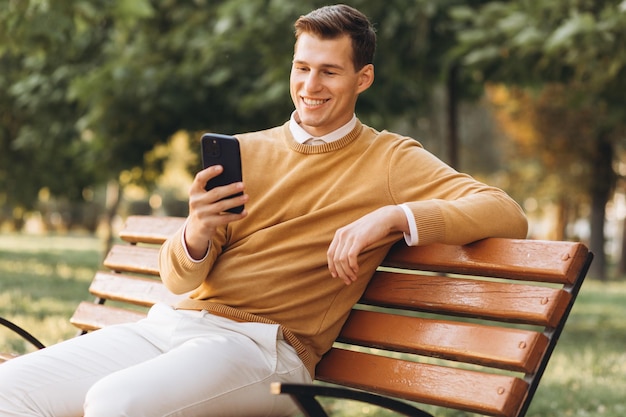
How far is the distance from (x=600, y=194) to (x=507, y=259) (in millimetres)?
18995

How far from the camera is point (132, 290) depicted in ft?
14.1

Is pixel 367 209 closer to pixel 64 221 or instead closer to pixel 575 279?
pixel 575 279

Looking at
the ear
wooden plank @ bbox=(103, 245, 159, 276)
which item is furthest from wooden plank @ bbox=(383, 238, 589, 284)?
wooden plank @ bbox=(103, 245, 159, 276)

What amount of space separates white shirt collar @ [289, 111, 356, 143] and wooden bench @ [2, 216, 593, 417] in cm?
45

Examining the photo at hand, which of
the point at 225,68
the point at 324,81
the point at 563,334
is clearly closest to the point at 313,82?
the point at 324,81

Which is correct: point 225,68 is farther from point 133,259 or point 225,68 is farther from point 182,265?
point 182,265

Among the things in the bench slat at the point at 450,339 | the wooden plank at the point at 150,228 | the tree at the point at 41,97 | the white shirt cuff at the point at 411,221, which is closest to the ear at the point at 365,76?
the white shirt cuff at the point at 411,221

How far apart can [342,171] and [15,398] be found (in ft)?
4.23

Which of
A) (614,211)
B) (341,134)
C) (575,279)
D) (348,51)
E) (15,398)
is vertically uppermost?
(348,51)

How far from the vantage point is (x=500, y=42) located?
821 centimetres

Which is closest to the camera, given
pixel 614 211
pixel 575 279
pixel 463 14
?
pixel 575 279

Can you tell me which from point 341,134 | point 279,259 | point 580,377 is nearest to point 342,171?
point 341,134

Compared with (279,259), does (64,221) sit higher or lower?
lower

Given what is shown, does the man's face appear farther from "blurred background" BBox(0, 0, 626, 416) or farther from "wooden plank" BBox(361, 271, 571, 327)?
"blurred background" BBox(0, 0, 626, 416)
